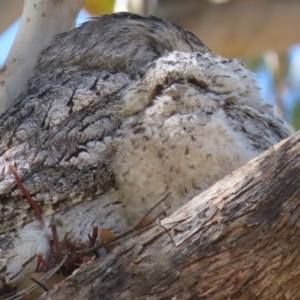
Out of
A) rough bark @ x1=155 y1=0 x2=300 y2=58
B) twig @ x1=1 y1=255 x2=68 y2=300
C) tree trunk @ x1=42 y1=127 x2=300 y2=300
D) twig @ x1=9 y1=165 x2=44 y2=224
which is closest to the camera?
tree trunk @ x1=42 y1=127 x2=300 y2=300

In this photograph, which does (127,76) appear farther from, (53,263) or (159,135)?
(53,263)

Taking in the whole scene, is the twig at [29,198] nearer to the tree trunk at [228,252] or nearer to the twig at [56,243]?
the twig at [56,243]

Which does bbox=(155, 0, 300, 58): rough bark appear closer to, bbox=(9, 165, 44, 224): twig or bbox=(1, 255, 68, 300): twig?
bbox=(9, 165, 44, 224): twig

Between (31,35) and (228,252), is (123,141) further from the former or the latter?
(31,35)

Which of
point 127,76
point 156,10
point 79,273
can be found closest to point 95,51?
point 127,76

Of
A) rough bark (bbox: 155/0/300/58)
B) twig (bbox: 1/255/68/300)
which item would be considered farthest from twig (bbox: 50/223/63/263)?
rough bark (bbox: 155/0/300/58)

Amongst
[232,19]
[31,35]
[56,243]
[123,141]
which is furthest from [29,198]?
[232,19]
